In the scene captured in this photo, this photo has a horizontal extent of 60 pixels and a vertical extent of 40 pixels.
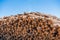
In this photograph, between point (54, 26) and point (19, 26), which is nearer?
point (54, 26)

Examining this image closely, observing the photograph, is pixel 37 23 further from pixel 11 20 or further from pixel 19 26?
pixel 11 20

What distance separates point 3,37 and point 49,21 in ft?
9.74

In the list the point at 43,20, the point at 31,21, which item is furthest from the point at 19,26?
the point at 43,20

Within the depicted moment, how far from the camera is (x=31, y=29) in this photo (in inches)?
376

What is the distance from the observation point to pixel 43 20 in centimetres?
981

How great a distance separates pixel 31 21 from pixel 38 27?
0.70 meters

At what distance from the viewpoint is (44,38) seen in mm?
9141

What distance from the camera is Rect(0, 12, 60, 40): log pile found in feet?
30.2

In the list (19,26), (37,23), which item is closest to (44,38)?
(37,23)

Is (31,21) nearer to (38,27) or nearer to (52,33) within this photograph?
(38,27)

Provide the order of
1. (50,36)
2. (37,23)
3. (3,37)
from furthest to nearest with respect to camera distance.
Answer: (3,37)
(37,23)
(50,36)

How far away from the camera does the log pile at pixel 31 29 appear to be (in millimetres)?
9211

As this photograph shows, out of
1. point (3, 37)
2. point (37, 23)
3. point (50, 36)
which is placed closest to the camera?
point (50, 36)

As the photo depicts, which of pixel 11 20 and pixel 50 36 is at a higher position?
pixel 11 20
